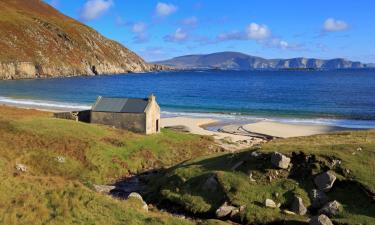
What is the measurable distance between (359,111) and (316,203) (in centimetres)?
7205

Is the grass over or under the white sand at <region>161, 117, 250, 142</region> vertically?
over

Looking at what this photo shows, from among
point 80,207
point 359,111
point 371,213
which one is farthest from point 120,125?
point 359,111

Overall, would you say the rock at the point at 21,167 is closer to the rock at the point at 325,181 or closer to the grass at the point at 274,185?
the grass at the point at 274,185

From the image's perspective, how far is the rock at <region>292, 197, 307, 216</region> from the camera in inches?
1019

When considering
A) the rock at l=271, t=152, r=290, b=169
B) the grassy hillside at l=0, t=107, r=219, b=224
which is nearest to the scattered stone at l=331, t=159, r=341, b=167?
the rock at l=271, t=152, r=290, b=169

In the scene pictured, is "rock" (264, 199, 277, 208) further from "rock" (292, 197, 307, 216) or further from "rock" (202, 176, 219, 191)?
"rock" (202, 176, 219, 191)

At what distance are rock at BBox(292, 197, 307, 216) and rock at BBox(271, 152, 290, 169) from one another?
2.96 metres

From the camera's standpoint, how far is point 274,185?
2809 centimetres

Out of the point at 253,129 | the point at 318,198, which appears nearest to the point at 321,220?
the point at 318,198

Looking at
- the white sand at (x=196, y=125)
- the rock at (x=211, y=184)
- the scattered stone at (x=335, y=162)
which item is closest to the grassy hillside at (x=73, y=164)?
the rock at (x=211, y=184)

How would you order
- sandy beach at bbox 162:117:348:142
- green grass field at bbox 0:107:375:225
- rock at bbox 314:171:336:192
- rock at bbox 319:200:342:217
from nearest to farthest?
green grass field at bbox 0:107:375:225, rock at bbox 319:200:342:217, rock at bbox 314:171:336:192, sandy beach at bbox 162:117:348:142

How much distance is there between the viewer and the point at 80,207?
23.3m

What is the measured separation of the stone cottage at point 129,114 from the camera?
51969mm

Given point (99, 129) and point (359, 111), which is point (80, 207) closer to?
point (99, 129)
